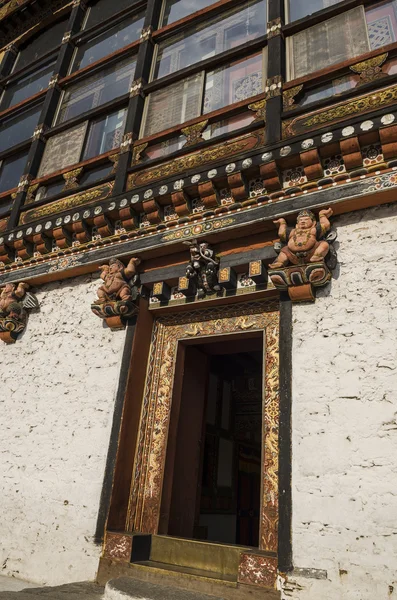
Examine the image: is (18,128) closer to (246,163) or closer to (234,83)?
(234,83)

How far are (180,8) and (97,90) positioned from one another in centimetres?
210

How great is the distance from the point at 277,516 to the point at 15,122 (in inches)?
363

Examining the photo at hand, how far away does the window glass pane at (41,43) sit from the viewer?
996 cm

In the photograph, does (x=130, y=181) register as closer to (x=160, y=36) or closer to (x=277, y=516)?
(x=160, y=36)

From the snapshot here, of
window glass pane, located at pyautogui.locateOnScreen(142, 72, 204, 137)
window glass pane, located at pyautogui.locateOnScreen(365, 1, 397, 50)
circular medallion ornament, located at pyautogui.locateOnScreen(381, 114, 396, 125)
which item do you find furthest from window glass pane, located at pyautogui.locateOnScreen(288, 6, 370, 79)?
circular medallion ornament, located at pyautogui.locateOnScreen(381, 114, 396, 125)

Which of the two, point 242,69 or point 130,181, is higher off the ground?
point 242,69

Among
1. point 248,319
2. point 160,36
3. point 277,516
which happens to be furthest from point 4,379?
point 160,36

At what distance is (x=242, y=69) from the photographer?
21.1 feet

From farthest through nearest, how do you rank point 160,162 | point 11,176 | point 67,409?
point 11,176
point 160,162
point 67,409

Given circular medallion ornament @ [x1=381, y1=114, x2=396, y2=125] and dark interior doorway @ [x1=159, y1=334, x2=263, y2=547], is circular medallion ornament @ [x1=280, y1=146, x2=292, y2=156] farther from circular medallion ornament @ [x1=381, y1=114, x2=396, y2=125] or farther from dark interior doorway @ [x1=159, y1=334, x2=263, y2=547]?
dark interior doorway @ [x1=159, y1=334, x2=263, y2=547]

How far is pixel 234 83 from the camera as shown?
251 inches

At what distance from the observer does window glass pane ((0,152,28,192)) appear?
8414 mm

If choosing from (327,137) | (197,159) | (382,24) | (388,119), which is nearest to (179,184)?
(197,159)

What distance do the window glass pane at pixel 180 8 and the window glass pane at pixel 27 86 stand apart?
286 cm
